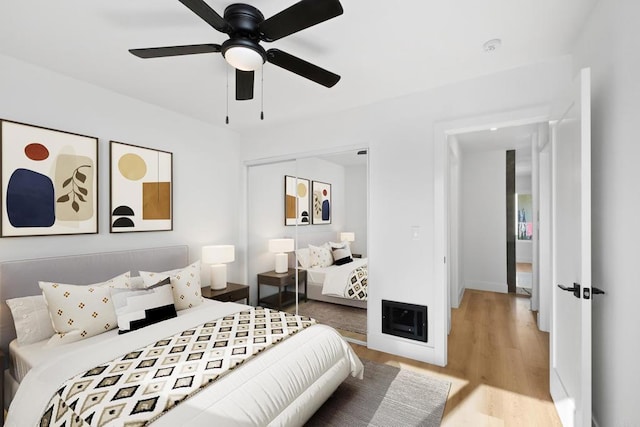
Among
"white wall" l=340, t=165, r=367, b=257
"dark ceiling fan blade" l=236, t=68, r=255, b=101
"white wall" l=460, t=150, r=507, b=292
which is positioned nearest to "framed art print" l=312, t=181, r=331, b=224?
"white wall" l=340, t=165, r=367, b=257

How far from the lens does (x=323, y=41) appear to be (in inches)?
81.0

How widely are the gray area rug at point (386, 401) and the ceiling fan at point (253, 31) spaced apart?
2.27 meters

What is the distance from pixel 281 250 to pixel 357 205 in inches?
46.0

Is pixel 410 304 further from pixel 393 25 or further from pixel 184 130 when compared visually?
pixel 184 130

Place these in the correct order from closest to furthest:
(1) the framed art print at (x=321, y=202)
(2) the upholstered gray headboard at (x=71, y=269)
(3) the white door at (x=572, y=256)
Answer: (3) the white door at (x=572, y=256)
(2) the upholstered gray headboard at (x=71, y=269)
(1) the framed art print at (x=321, y=202)

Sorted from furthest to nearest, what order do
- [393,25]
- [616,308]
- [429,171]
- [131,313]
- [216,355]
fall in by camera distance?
[429,171], [131,313], [393,25], [216,355], [616,308]

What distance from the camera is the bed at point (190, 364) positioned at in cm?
141

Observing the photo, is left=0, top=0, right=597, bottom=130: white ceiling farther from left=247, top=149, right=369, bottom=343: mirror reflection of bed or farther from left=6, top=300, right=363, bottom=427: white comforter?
left=6, top=300, right=363, bottom=427: white comforter

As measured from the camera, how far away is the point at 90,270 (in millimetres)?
2588

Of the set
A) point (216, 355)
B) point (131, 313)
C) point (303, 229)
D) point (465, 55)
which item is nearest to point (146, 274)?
point (131, 313)

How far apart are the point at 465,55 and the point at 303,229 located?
2403 millimetres

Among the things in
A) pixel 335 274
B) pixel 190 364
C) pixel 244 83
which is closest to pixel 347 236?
pixel 335 274

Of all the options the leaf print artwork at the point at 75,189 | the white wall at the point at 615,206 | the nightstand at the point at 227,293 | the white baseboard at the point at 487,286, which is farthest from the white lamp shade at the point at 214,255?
the white baseboard at the point at 487,286

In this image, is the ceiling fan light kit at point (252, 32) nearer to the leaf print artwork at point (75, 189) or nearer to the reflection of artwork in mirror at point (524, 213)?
the leaf print artwork at point (75, 189)
